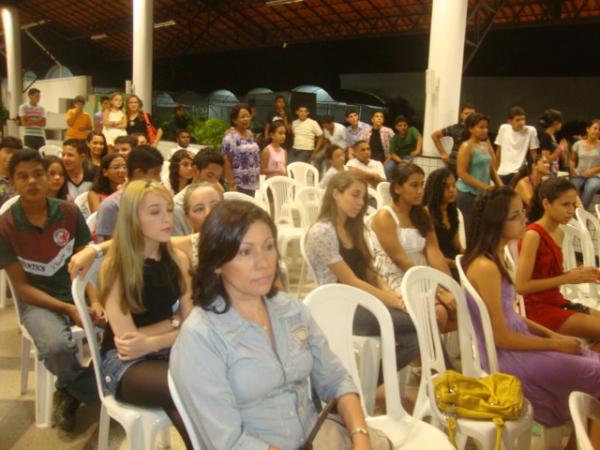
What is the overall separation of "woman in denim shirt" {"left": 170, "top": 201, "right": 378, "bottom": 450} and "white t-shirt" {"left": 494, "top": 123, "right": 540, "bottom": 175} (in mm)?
4554

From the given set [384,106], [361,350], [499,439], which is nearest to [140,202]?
[361,350]

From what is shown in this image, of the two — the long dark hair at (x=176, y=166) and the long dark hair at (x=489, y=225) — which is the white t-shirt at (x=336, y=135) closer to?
the long dark hair at (x=176, y=166)

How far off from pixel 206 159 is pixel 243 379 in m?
2.32


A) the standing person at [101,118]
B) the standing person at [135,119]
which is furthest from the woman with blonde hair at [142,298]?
the standing person at [101,118]

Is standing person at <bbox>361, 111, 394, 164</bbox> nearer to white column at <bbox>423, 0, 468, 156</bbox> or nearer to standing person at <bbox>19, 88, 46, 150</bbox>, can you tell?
white column at <bbox>423, 0, 468, 156</bbox>

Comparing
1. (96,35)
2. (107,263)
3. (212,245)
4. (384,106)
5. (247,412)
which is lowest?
(247,412)

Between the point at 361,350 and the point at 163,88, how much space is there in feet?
65.9

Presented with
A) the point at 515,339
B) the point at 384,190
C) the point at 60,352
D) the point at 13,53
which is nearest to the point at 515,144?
the point at 384,190

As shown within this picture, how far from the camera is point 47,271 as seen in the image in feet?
8.55

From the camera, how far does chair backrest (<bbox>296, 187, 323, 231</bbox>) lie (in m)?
4.41

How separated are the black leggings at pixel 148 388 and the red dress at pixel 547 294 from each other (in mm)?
1769

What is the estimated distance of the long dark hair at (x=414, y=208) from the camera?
3.14 metres

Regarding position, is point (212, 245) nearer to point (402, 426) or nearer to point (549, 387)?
point (402, 426)

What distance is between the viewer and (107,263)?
1988mm
